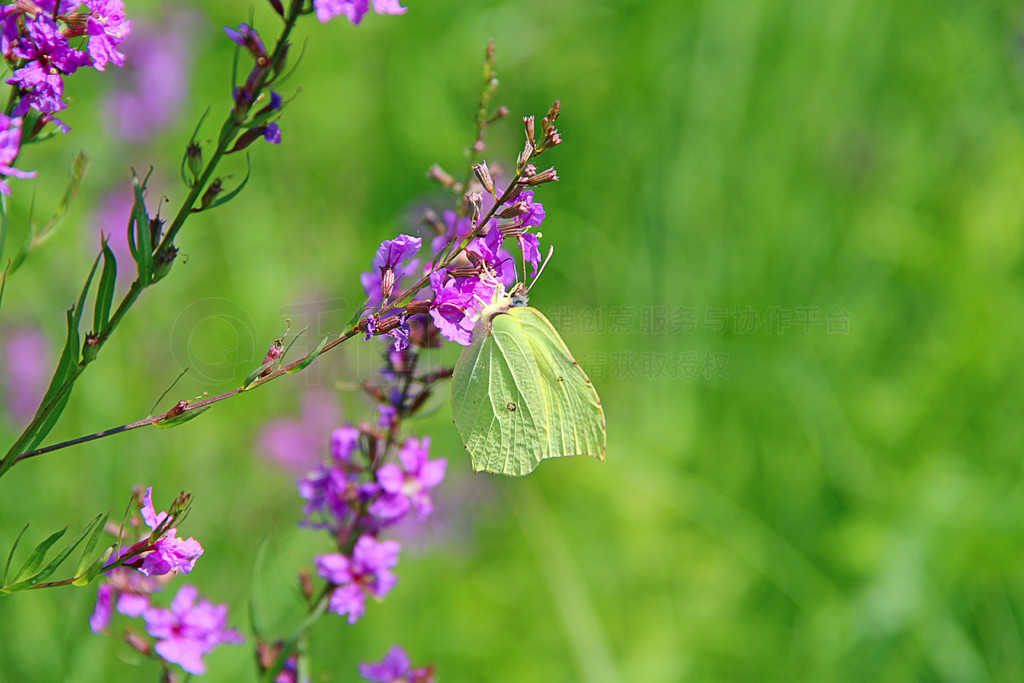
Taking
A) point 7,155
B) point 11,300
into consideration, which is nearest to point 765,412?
point 7,155

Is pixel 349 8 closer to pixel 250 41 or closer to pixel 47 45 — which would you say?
pixel 250 41

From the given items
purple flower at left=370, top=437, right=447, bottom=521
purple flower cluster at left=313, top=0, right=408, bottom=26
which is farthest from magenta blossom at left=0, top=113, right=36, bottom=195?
purple flower at left=370, top=437, right=447, bottom=521

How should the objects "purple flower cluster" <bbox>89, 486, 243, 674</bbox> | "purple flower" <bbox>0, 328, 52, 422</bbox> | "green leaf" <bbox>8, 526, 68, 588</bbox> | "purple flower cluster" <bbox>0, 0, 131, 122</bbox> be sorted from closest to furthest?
"green leaf" <bbox>8, 526, 68, 588</bbox> < "purple flower cluster" <bbox>0, 0, 131, 122</bbox> < "purple flower cluster" <bbox>89, 486, 243, 674</bbox> < "purple flower" <bbox>0, 328, 52, 422</bbox>

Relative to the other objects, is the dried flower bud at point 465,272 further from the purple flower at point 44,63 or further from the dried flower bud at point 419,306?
the purple flower at point 44,63

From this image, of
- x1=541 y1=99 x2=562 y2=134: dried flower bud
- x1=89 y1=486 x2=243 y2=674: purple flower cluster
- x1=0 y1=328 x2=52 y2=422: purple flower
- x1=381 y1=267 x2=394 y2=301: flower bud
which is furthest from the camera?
x1=0 y1=328 x2=52 y2=422: purple flower

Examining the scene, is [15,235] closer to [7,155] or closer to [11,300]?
[11,300]

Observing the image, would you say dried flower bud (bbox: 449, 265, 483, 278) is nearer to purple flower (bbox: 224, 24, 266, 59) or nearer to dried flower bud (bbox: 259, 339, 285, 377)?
dried flower bud (bbox: 259, 339, 285, 377)
